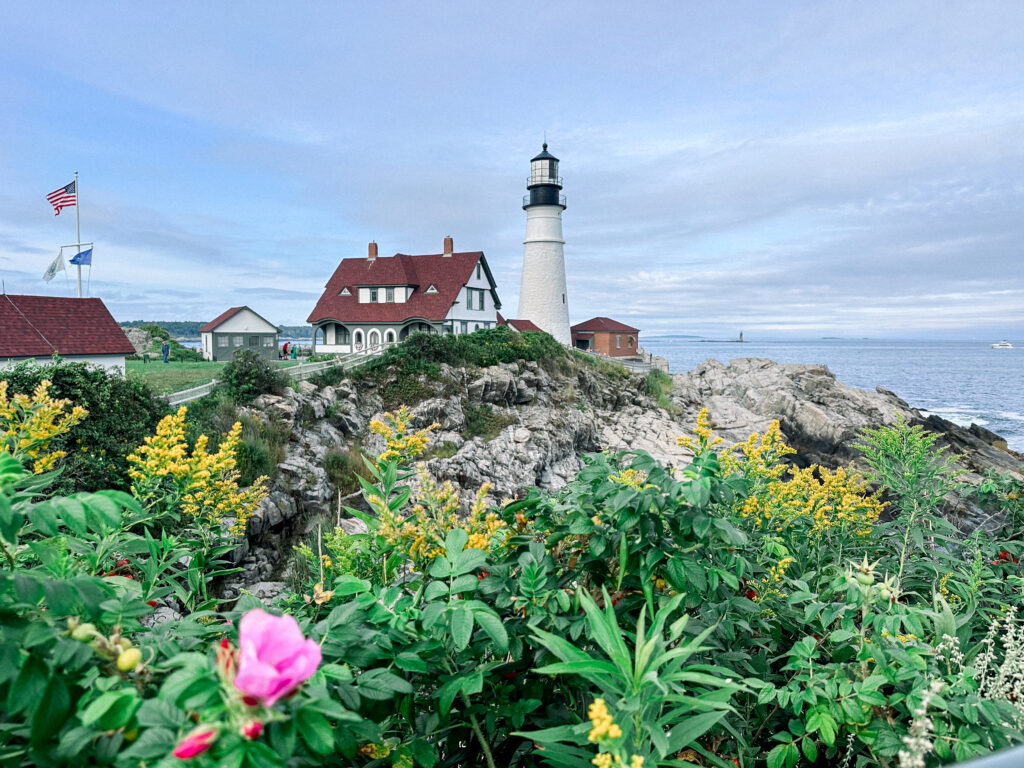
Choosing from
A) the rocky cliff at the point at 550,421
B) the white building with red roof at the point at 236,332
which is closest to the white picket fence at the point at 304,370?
the rocky cliff at the point at 550,421

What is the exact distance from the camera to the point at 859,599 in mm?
1773

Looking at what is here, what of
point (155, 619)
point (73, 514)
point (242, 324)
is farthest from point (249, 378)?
point (73, 514)

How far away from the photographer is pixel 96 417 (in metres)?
10.8

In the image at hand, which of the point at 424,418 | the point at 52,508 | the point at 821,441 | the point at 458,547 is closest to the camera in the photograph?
the point at 52,508

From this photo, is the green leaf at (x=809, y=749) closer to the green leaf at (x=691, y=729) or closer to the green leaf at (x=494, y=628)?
the green leaf at (x=691, y=729)

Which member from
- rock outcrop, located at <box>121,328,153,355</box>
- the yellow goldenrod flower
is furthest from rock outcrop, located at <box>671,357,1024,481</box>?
rock outcrop, located at <box>121,328,153,355</box>

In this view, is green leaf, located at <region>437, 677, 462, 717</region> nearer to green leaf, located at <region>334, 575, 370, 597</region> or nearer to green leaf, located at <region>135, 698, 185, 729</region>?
green leaf, located at <region>334, 575, 370, 597</region>

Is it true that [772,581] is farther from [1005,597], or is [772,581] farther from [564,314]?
[564,314]

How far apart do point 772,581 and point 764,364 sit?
40.4 m

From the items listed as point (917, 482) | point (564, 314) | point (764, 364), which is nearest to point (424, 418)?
point (917, 482)

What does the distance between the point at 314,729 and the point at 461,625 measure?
579 mm

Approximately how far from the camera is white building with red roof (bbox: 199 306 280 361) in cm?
3066

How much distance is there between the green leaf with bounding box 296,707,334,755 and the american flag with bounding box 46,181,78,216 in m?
26.9

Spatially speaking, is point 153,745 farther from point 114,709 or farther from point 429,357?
point 429,357
